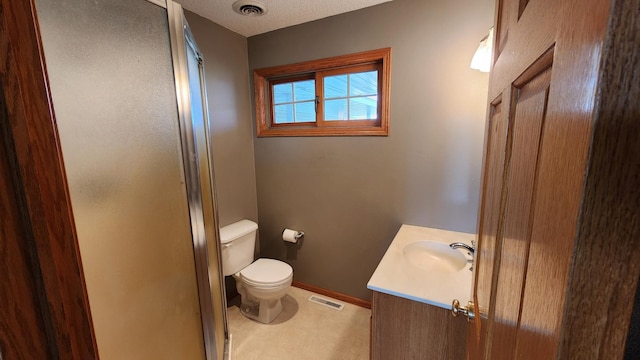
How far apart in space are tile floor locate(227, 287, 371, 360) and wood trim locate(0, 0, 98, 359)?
1517mm

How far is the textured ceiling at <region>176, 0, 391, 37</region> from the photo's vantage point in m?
1.70

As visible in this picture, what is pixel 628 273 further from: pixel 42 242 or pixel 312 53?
pixel 312 53

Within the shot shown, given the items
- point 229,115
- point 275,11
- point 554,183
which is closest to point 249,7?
point 275,11

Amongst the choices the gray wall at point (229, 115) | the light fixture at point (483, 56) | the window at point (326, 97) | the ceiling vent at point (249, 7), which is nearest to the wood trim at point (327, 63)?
the window at point (326, 97)

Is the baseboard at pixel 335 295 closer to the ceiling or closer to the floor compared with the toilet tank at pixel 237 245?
closer to the floor

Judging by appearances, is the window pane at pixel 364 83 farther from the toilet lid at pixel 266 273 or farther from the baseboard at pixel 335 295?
the baseboard at pixel 335 295

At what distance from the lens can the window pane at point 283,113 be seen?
232 centimetres

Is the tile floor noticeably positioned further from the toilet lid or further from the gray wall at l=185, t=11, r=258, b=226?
the gray wall at l=185, t=11, r=258, b=226

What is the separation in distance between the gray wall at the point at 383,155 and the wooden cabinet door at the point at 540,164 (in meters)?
1.25

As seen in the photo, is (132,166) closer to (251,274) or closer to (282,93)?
(251,274)

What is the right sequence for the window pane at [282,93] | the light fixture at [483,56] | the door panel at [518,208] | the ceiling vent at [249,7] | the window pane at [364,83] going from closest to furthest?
the door panel at [518,208] → the light fixture at [483,56] → the ceiling vent at [249,7] → the window pane at [364,83] → the window pane at [282,93]

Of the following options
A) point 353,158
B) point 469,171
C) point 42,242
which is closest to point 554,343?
point 42,242

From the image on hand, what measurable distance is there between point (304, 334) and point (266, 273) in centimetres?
53

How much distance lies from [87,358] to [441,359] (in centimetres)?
127
